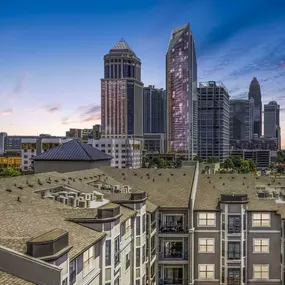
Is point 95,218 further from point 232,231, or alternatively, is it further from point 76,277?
point 232,231

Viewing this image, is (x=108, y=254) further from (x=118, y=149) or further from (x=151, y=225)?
(x=118, y=149)

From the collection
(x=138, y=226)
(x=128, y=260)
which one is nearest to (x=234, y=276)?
(x=138, y=226)

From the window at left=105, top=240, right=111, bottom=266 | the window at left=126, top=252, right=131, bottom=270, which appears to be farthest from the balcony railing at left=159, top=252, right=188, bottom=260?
the window at left=105, top=240, right=111, bottom=266

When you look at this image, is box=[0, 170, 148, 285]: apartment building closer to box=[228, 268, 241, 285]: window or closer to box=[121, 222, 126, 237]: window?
box=[121, 222, 126, 237]: window

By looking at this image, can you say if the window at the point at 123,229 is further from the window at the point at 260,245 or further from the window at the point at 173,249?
the window at the point at 260,245

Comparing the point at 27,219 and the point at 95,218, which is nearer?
the point at 27,219

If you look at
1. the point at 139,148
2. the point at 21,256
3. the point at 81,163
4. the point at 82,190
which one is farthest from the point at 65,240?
the point at 139,148

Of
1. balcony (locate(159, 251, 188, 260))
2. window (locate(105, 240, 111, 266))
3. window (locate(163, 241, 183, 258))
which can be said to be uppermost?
window (locate(105, 240, 111, 266))
